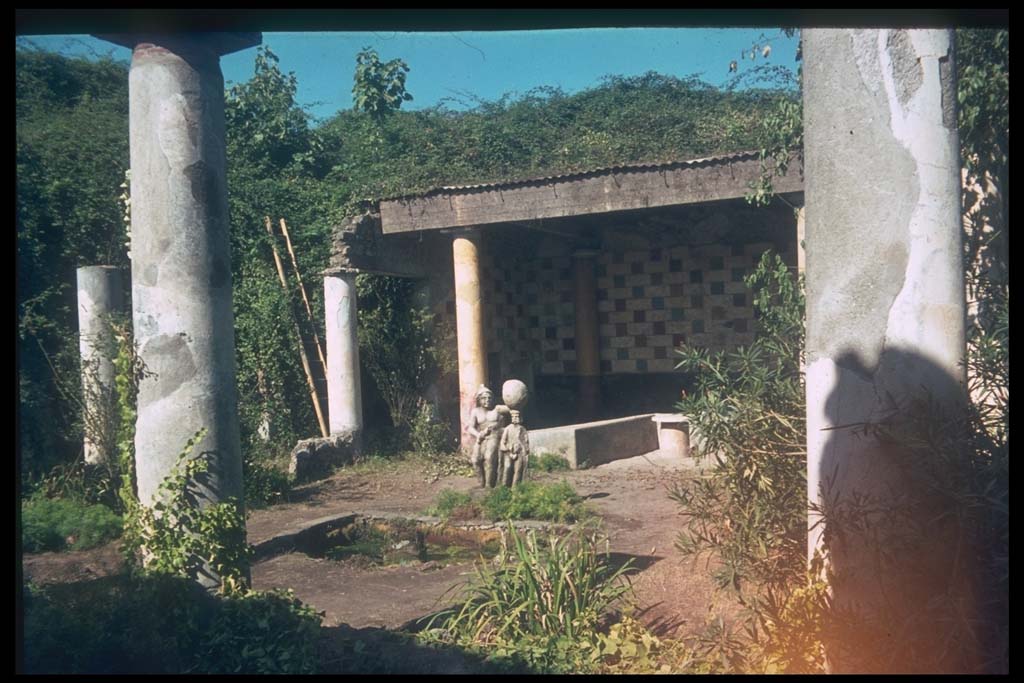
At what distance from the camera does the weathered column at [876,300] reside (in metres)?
3.56

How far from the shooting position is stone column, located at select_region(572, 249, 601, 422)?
13.5m

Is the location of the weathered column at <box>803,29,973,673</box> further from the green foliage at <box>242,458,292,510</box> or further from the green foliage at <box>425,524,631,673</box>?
the green foliage at <box>242,458,292,510</box>

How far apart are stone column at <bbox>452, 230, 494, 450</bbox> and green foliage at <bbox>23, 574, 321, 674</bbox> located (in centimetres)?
616

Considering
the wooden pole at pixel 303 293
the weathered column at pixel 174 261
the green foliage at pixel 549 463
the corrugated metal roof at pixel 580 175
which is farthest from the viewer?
the wooden pole at pixel 303 293

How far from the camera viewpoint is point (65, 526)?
6.75 meters

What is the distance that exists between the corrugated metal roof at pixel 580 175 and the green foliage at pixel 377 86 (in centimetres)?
468

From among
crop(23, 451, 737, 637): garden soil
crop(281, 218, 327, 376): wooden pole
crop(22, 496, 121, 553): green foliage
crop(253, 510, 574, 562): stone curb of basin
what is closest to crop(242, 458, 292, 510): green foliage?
crop(23, 451, 737, 637): garden soil

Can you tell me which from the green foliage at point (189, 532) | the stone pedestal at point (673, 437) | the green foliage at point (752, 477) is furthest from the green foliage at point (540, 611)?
the stone pedestal at point (673, 437)

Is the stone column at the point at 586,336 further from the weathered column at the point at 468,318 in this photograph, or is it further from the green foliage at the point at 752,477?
the green foliage at the point at 752,477

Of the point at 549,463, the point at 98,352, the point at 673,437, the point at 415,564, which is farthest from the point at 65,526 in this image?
the point at 673,437

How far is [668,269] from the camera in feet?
44.0
